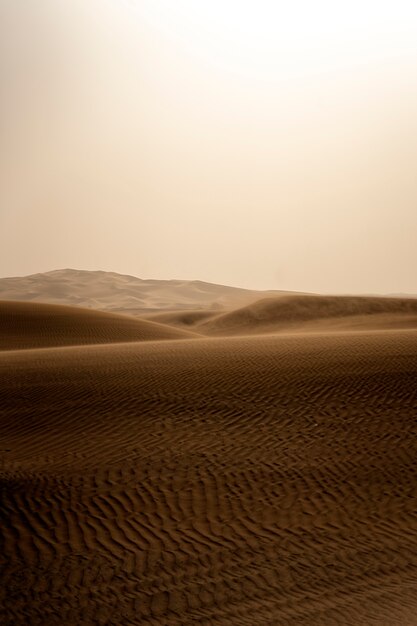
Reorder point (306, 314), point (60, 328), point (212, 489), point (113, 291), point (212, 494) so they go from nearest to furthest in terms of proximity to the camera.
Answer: point (212, 494), point (212, 489), point (60, 328), point (306, 314), point (113, 291)

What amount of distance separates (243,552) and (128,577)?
1526 millimetres

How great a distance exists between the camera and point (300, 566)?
7961 mm

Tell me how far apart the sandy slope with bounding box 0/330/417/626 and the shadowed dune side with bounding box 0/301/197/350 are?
13.6 m

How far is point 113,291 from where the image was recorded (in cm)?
16025

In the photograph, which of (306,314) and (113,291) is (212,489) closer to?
(306,314)

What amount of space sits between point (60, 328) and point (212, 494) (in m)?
25.5

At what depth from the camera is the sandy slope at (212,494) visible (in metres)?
7.20

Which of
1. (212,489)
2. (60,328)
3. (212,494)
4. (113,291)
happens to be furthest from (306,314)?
(113,291)

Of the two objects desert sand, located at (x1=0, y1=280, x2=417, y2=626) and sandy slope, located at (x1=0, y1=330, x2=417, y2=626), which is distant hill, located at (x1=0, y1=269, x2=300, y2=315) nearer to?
desert sand, located at (x1=0, y1=280, x2=417, y2=626)

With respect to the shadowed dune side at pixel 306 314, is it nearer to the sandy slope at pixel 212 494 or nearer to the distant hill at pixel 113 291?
the sandy slope at pixel 212 494

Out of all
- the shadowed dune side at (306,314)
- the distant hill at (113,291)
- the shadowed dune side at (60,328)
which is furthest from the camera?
the distant hill at (113,291)

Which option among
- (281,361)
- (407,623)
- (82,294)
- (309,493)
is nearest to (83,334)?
(281,361)

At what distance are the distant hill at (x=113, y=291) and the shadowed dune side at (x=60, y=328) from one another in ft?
297

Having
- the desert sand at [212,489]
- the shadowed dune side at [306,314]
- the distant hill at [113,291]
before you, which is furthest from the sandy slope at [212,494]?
the distant hill at [113,291]
